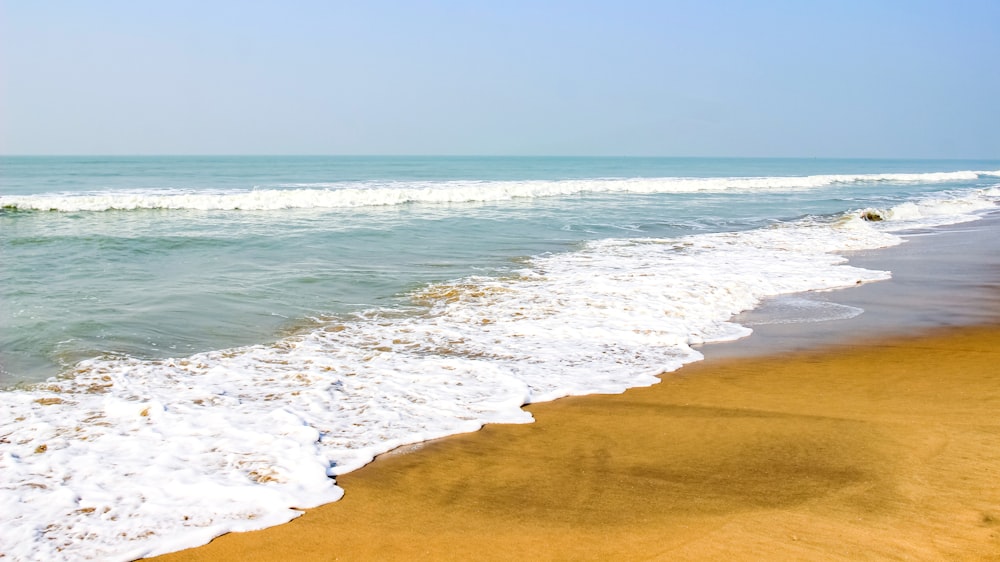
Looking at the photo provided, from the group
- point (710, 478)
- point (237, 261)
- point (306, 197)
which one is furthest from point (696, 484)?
point (306, 197)

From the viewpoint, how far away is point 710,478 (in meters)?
4.50

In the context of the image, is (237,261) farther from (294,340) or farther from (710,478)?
(710,478)

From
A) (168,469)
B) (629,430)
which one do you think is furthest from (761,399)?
(168,469)

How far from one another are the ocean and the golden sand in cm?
34

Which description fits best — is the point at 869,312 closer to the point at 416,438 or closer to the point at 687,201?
the point at 416,438

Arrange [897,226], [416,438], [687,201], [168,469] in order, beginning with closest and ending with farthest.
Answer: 1. [168,469]
2. [416,438]
3. [897,226]
4. [687,201]

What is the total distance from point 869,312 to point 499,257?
6968mm

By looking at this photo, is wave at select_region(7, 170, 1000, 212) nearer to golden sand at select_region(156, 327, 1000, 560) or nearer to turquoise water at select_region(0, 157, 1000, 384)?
turquoise water at select_region(0, 157, 1000, 384)

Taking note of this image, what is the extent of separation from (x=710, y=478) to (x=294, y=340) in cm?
489

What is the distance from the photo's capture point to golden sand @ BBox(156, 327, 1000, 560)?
12.0 feet

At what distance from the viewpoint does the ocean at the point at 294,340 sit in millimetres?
4375

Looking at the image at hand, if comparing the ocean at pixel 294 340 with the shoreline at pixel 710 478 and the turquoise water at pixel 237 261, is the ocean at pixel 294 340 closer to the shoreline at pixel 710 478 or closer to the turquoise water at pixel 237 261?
the turquoise water at pixel 237 261

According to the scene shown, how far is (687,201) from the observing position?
112ft

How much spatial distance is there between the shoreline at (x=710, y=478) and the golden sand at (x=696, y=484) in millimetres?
12
